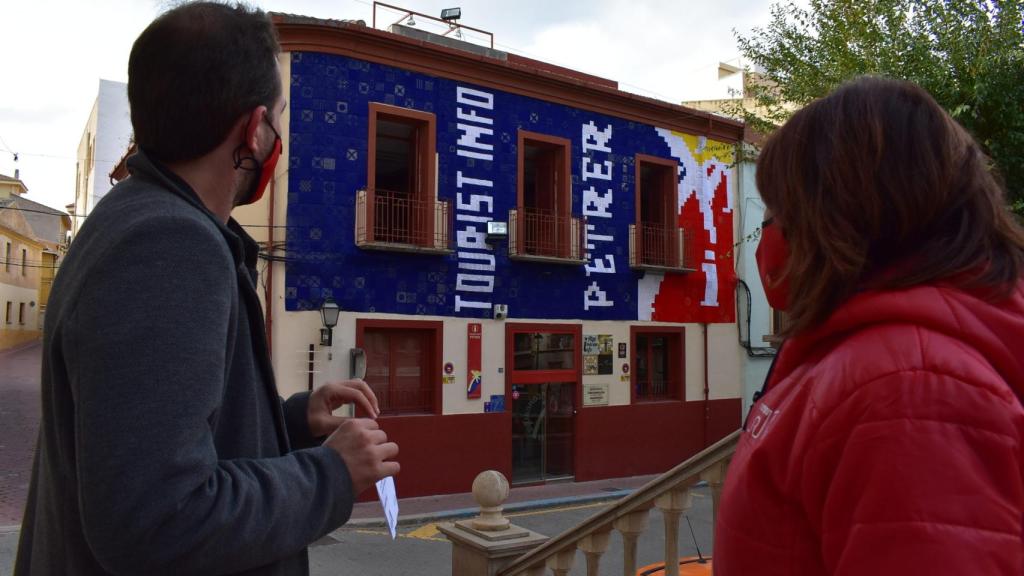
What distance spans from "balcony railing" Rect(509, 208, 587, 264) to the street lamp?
3.83m

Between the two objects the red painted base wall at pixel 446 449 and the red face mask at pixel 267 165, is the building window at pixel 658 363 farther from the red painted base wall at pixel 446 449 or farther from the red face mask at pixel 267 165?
the red face mask at pixel 267 165

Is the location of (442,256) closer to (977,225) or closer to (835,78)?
(835,78)

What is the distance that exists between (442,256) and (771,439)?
12.5 m

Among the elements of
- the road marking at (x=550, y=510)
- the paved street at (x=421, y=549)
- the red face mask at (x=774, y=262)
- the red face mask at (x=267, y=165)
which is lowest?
the road marking at (x=550, y=510)

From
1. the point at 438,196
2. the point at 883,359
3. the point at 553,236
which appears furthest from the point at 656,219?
the point at 883,359

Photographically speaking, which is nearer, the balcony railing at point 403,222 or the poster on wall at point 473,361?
the balcony railing at point 403,222

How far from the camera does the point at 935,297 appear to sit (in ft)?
3.82

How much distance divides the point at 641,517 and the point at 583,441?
1228cm

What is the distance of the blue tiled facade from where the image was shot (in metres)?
12.7

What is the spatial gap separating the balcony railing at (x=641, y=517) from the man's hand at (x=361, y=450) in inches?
56.9

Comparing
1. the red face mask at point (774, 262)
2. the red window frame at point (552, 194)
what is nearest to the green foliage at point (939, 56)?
the red window frame at point (552, 194)

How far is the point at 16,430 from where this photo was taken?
→ 18.0 metres

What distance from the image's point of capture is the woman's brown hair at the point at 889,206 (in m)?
1.25

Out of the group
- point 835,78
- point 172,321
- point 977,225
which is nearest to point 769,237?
point 977,225
